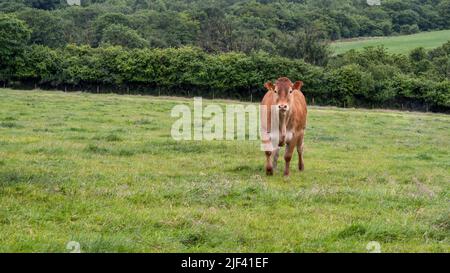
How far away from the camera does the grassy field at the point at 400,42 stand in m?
111

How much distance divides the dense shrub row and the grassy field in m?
38.5

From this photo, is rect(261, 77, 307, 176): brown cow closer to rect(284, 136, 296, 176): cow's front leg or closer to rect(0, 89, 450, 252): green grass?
rect(284, 136, 296, 176): cow's front leg

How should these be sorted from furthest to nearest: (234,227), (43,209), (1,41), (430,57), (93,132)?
(430,57)
(1,41)
(93,132)
(43,209)
(234,227)

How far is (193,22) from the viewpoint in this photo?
118 m

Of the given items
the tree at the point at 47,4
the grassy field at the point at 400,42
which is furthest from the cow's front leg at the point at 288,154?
the tree at the point at 47,4

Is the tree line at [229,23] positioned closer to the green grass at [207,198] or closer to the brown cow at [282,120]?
the green grass at [207,198]

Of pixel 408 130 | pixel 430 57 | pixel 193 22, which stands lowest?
pixel 408 130

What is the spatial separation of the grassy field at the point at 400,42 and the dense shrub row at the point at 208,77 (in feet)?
126

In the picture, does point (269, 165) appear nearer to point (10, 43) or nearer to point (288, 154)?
point (288, 154)

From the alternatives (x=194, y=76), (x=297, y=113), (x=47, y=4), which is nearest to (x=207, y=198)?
(x=297, y=113)

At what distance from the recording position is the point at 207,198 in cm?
1061
